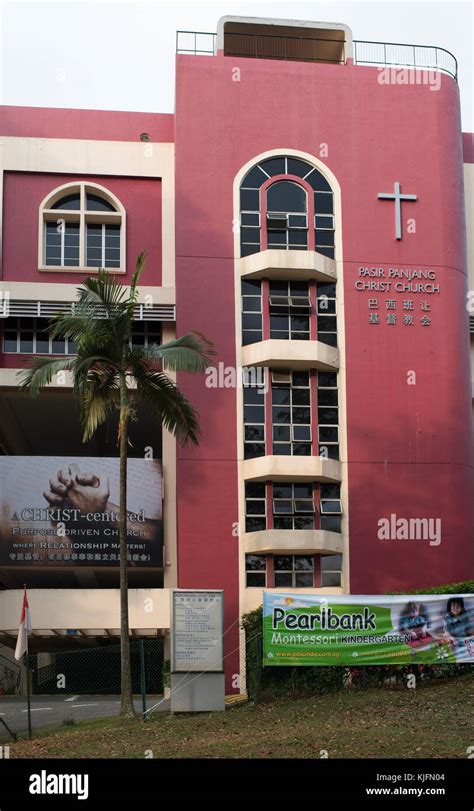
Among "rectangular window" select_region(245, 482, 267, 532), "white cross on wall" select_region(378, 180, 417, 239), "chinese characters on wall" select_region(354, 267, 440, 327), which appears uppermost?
"white cross on wall" select_region(378, 180, 417, 239)

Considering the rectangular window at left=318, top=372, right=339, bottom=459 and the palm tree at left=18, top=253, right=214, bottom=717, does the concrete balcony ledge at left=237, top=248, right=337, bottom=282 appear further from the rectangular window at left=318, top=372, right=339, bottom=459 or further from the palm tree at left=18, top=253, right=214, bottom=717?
the palm tree at left=18, top=253, right=214, bottom=717

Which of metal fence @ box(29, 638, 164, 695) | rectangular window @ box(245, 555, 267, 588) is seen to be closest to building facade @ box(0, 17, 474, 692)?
rectangular window @ box(245, 555, 267, 588)

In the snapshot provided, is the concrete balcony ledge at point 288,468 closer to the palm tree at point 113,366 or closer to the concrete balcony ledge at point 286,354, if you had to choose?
the concrete balcony ledge at point 286,354

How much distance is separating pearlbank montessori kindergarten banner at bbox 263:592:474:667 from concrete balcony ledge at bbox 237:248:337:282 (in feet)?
44.5

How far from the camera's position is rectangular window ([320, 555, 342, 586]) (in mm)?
33469

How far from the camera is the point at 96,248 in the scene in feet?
121

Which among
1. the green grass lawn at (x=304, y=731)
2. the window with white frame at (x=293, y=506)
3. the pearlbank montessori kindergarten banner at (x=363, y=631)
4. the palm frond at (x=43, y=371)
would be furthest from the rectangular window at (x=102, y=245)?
the green grass lawn at (x=304, y=731)

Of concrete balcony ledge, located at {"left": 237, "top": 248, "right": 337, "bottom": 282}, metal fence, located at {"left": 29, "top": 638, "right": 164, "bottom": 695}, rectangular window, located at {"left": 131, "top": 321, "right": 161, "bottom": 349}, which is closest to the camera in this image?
metal fence, located at {"left": 29, "top": 638, "right": 164, "bottom": 695}

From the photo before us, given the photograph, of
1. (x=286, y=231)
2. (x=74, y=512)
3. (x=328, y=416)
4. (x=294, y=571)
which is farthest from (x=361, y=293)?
(x=74, y=512)

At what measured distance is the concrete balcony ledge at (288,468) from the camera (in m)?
33.3

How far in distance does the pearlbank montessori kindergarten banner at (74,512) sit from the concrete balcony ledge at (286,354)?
14.6 ft

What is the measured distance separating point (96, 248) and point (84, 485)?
797cm
